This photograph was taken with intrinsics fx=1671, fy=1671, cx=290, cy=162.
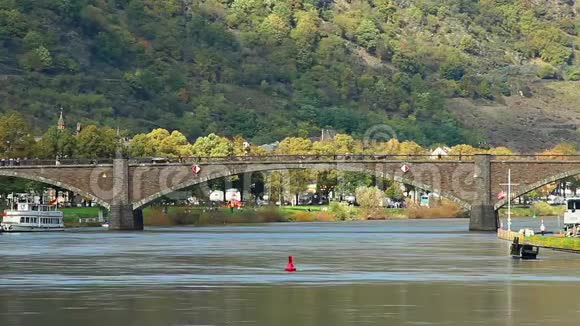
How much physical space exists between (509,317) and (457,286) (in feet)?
55.2

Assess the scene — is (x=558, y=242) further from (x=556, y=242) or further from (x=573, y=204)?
(x=573, y=204)

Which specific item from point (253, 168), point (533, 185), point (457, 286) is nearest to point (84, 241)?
point (253, 168)

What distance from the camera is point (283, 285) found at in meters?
84.5

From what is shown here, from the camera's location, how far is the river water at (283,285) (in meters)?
67.4

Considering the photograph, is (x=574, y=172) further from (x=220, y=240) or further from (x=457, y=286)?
(x=457, y=286)

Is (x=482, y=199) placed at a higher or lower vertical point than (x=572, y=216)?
higher

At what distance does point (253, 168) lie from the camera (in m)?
200

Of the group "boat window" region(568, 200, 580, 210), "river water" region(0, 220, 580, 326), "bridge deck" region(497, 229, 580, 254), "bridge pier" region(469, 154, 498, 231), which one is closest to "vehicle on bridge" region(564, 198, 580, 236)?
"boat window" region(568, 200, 580, 210)

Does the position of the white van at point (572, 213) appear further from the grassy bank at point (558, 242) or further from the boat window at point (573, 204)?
the grassy bank at point (558, 242)

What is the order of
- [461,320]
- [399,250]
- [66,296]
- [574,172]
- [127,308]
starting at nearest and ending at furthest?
[461,320] → [127,308] → [66,296] → [399,250] → [574,172]

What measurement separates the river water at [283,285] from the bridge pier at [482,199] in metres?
53.8

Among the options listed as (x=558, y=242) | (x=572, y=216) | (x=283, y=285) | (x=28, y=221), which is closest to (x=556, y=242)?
(x=558, y=242)

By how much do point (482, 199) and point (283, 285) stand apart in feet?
365

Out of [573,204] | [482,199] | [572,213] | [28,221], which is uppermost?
[482,199]
